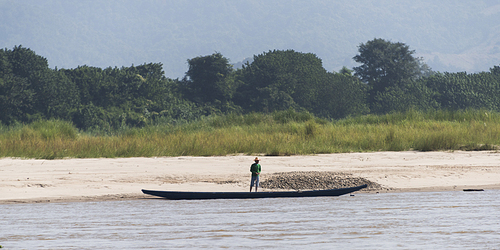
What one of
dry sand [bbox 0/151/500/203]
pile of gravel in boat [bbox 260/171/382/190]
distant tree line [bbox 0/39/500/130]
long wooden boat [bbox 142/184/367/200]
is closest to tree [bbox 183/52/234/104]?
distant tree line [bbox 0/39/500/130]

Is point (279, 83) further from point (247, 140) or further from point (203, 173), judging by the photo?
point (203, 173)

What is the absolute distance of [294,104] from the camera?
51438mm

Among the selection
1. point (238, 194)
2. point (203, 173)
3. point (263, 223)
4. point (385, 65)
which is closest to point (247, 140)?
point (203, 173)

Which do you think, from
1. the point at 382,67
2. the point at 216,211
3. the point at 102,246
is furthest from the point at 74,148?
the point at 382,67

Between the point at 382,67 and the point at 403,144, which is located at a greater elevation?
the point at 382,67

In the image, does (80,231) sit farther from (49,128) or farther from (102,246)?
(49,128)

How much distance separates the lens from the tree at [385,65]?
6266cm

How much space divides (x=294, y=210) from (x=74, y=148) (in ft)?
30.4

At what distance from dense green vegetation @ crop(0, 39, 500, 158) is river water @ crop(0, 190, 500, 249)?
6.89m

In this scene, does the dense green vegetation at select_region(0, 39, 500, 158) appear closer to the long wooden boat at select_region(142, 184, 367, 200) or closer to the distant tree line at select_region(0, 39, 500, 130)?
the distant tree line at select_region(0, 39, 500, 130)

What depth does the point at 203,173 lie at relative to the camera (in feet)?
47.1

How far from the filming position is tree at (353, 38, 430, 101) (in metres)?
62.7

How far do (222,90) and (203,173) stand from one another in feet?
131

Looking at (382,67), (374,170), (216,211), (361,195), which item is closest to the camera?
(216,211)
